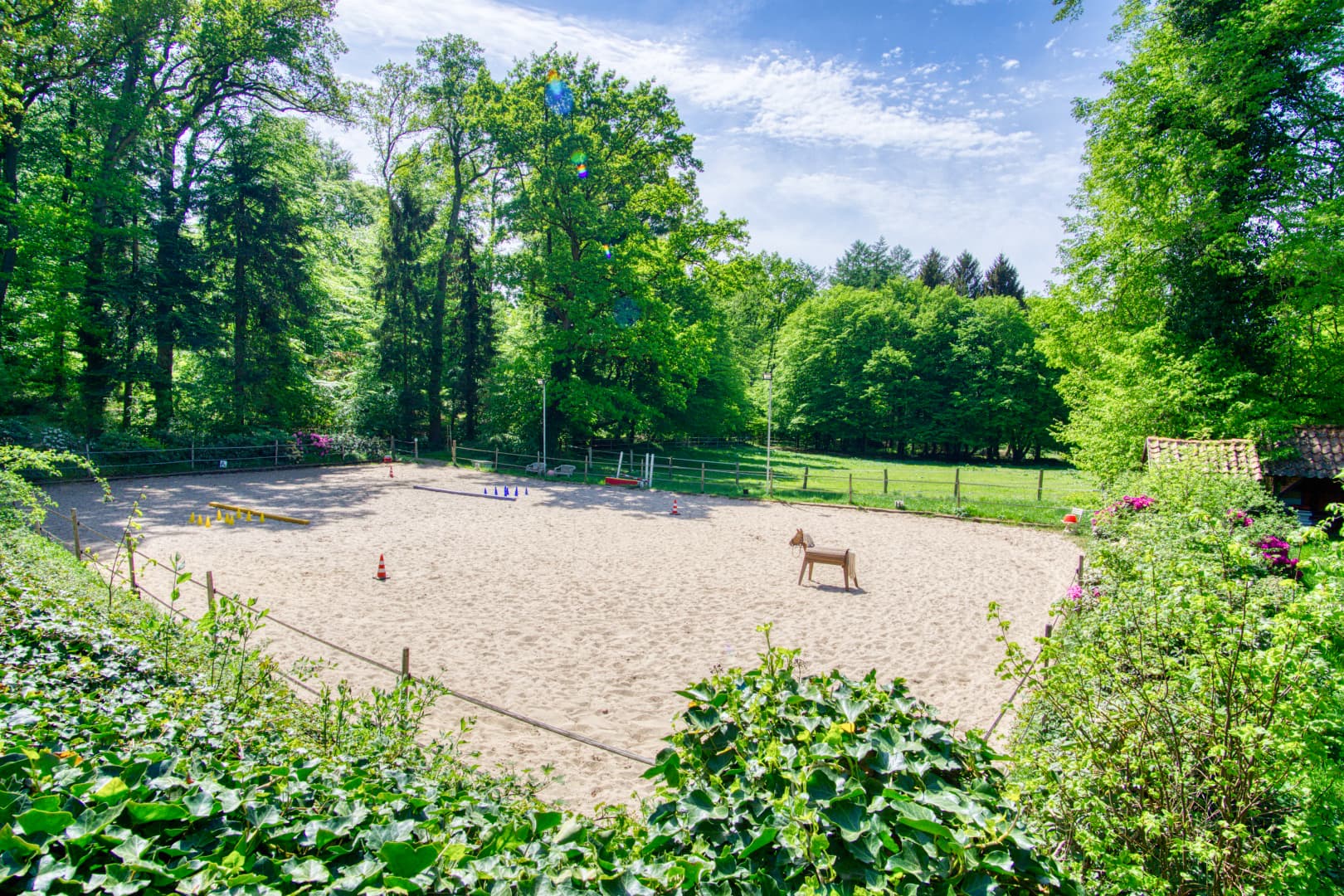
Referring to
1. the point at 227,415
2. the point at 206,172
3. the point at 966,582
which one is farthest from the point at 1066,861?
the point at 206,172

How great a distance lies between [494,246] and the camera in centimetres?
3312

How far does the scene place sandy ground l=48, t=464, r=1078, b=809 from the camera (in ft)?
24.9

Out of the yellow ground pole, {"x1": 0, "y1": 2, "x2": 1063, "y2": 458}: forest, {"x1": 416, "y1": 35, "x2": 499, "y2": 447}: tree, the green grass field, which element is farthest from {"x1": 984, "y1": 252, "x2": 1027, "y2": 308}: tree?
the yellow ground pole

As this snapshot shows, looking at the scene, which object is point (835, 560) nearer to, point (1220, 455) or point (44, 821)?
point (1220, 455)

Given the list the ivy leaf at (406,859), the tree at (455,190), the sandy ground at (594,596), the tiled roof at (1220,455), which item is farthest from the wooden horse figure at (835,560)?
the tree at (455,190)

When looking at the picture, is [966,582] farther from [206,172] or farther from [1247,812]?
[206,172]

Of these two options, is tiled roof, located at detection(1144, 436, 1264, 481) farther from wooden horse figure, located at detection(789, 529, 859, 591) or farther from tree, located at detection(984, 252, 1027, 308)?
tree, located at detection(984, 252, 1027, 308)

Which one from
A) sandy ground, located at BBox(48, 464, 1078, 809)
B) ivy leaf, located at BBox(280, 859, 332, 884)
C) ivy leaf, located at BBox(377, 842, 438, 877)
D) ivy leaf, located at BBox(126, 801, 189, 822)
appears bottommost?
sandy ground, located at BBox(48, 464, 1078, 809)

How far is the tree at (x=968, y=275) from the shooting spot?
244 ft

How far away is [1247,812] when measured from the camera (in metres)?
3.11

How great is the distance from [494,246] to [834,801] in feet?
114

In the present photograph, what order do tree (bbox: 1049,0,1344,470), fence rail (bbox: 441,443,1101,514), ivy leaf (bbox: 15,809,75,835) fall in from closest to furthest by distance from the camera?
ivy leaf (bbox: 15,809,75,835) → tree (bbox: 1049,0,1344,470) → fence rail (bbox: 441,443,1101,514)

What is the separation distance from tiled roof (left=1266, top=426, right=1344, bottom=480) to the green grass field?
3.93 metres

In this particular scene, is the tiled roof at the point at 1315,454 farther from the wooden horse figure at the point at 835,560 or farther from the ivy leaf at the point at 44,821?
the ivy leaf at the point at 44,821
